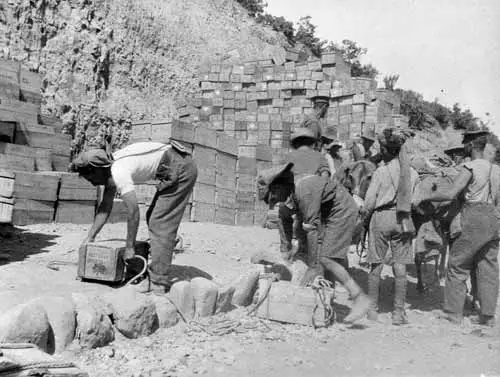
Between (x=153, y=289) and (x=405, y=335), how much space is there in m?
2.25

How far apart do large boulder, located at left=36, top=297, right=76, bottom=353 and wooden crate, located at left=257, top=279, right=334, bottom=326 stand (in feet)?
5.75

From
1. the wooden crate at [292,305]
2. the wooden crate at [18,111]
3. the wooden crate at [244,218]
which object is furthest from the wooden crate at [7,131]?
the wooden crate at [292,305]

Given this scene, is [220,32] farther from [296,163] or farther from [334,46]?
[296,163]

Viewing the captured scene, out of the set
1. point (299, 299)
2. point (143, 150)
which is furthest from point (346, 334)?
point (143, 150)

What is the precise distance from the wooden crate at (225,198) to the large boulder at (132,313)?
5.81m

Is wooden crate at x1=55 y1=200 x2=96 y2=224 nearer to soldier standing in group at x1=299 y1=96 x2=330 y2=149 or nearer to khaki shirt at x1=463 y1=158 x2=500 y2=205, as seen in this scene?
soldier standing in group at x1=299 y1=96 x2=330 y2=149

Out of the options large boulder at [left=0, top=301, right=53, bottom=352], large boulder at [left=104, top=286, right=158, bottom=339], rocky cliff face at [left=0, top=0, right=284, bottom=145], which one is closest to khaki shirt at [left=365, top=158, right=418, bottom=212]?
large boulder at [left=104, top=286, right=158, bottom=339]

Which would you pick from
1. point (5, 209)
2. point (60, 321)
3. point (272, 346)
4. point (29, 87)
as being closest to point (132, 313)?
point (60, 321)

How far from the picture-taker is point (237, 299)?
17.0ft

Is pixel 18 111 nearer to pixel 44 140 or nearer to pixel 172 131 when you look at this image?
pixel 44 140

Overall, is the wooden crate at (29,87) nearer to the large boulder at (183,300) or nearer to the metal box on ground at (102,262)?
the metal box on ground at (102,262)

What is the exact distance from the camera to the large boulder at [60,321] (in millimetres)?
3766

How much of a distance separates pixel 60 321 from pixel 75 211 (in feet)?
16.0

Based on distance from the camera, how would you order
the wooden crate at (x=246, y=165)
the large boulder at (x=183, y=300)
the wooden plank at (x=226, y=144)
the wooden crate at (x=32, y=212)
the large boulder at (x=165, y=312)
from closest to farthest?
the large boulder at (x=165, y=312), the large boulder at (x=183, y=300), the wooden crate at (x=32, y=212), the wooden plank at (x=226, y=144), the wooden crate at (x=246, y=165)
